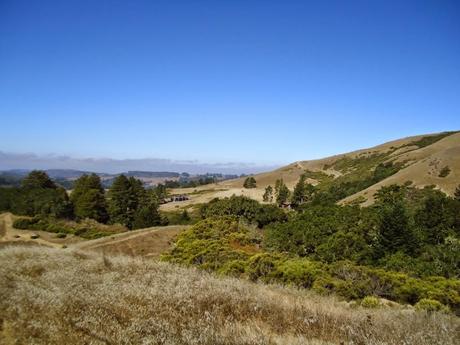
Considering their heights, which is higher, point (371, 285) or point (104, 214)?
point (371, 285)

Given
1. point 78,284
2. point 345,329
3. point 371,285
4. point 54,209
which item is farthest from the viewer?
point 54,209

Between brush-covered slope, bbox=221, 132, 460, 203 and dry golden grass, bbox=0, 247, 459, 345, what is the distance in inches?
1887

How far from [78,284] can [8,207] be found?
2182 inches

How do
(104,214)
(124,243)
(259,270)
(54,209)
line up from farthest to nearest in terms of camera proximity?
(104,214), (54,209), (124,243), (259,270)

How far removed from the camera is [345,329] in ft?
17.9

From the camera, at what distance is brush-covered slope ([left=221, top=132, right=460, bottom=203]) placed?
55.5 meters

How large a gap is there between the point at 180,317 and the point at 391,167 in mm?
95500

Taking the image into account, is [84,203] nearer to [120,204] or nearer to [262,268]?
[120,204]

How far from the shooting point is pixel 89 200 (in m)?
51.8

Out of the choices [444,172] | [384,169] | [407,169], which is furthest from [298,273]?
[384,169]

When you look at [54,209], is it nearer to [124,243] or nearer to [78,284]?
[124,243]

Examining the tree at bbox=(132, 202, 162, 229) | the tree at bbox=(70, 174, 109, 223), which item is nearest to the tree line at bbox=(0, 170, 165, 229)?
the tree at bbox=(70, 174, 109, 223)

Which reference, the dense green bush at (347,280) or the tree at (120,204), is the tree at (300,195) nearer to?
the tree at (120,204)

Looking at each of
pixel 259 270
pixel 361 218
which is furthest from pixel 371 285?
pixel 361 218
